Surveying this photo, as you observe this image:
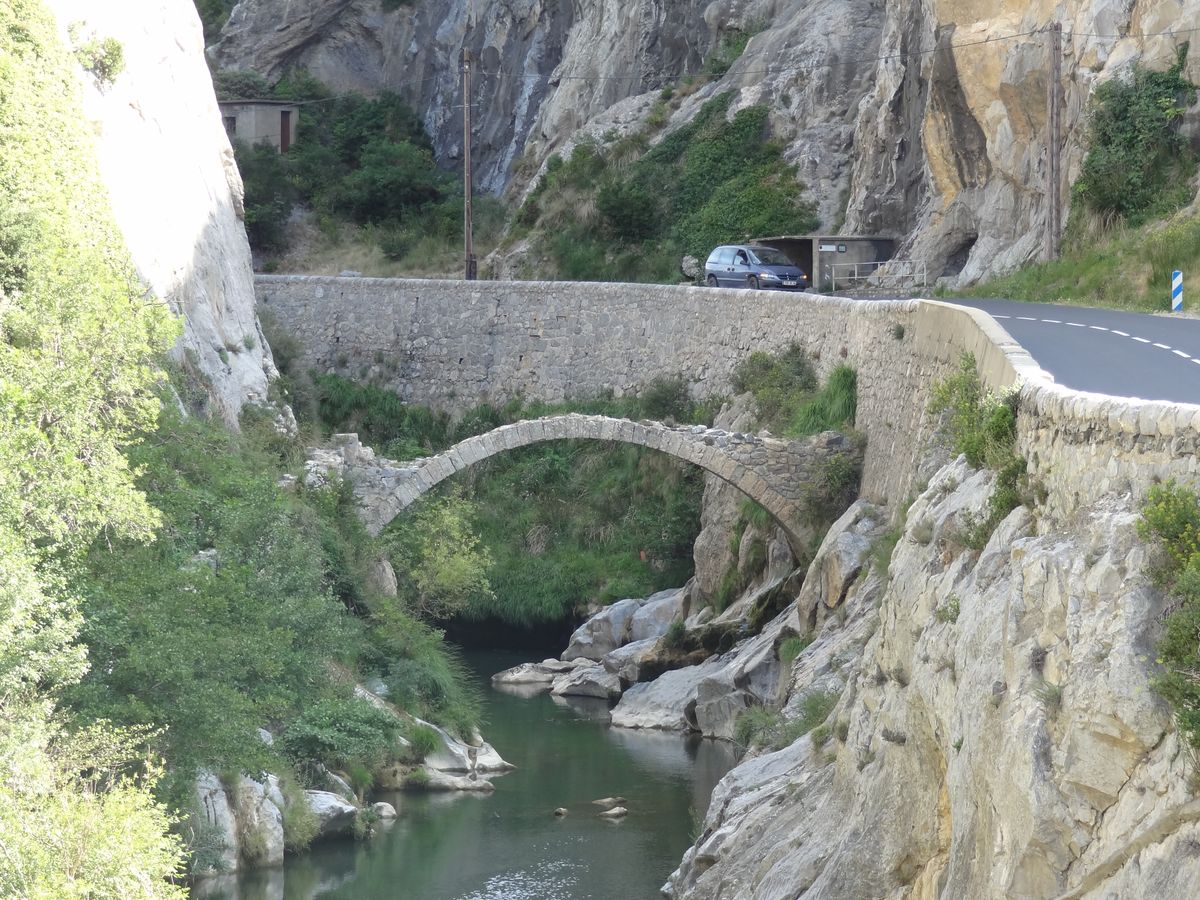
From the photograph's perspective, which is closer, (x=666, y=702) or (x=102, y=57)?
(x=102, y=57)

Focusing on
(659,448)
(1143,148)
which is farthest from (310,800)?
(1143,148)

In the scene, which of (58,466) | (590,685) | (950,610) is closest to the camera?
(950,610)

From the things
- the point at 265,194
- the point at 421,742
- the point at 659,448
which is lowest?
the point at 421,742

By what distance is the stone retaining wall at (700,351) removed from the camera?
10578 millimetres

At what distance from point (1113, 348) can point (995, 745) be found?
9161mm

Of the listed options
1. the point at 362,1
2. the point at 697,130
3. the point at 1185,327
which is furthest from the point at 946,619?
the point at 362,1

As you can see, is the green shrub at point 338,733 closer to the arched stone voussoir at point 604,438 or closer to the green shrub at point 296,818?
the green shrub at point 296,818

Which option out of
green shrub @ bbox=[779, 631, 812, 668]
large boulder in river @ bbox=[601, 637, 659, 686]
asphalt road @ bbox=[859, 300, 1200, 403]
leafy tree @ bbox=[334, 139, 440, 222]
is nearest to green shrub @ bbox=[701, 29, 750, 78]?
leafy tree @ bbox=[334, 139, 440, 222]

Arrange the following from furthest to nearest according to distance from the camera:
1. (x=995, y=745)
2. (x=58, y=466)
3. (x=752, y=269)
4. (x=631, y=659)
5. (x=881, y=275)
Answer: (x=752, y=269)
(x=881, y=275)
(x=631, y=659)
(x=58, y=466)
(x=995, y=745)

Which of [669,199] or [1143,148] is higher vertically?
[1143,148]

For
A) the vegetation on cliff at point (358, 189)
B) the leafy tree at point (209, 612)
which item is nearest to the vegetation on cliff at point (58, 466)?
the leafy tree at point (209, 612)

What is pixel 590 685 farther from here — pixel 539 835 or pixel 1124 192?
pixel 1124 192

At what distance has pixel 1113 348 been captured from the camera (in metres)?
18.4

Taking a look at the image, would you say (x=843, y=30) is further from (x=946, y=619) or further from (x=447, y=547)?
(x=946, y=619)
